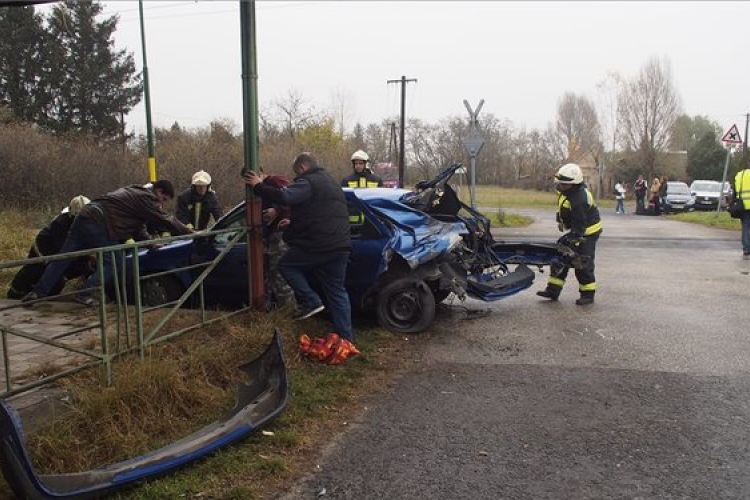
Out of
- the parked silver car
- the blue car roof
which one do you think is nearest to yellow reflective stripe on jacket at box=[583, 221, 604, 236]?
the blue car roof

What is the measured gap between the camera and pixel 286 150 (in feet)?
84.9

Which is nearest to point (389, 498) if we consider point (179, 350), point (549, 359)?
point (179, 350)

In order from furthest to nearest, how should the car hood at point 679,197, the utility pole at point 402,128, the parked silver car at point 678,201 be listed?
the utility pole at point 402,128 → the car hood at point 679,197 → the parked silver car at point 678,201

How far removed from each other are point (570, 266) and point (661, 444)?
4053mm

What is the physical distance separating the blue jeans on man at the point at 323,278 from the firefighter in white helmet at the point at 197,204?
3.20 meters

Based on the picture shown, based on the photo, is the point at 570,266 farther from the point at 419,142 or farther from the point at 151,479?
the point at 419,142

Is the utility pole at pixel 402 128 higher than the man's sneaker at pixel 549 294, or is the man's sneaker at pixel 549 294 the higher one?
the utility pole at pixel 402 128

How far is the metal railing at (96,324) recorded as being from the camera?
398cm

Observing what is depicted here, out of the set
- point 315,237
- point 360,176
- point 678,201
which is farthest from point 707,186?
point 315,237

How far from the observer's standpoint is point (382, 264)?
605cm

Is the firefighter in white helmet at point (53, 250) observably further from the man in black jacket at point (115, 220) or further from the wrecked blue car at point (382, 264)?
the wrecked blue car at point (382, 264)

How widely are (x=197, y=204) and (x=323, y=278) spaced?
359 cm

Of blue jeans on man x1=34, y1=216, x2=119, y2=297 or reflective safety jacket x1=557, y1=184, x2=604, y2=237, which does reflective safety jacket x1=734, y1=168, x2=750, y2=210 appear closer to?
reflective safety jacket x1=557, y1=184, x2=604, y2=237

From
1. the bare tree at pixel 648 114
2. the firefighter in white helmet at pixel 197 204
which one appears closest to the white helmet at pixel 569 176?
the firefighter in white helmet at pixel 197 204
